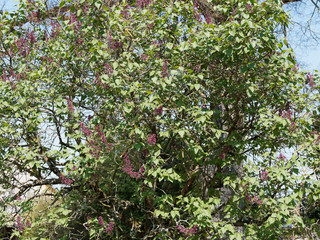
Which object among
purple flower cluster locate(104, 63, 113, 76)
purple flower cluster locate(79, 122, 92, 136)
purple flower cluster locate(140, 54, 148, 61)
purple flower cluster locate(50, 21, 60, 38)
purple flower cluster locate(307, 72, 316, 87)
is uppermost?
purple flower cluster locate(50, 21, 60, 38)

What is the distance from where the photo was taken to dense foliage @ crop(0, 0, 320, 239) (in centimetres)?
428

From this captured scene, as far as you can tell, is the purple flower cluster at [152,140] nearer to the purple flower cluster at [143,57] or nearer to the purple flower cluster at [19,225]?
the purple flower cluster at [143,57]

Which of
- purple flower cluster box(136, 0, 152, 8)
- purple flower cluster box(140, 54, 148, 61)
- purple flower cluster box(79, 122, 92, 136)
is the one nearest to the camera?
purple flower cluster box(79, 122, 92, 136)

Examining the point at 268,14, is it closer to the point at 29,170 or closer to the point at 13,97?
the point at 13,97

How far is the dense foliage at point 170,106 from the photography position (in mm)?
4277

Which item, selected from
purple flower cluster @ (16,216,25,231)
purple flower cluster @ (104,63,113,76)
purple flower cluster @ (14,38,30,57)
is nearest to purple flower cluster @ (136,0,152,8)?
purple flower cluster @ (104,63,113,76)

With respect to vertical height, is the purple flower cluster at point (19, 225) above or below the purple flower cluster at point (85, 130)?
below

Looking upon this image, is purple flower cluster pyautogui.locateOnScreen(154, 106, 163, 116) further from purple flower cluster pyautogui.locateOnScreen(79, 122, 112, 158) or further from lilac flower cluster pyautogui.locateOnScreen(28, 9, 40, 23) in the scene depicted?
lilac flower cluster pyautogui.locateOnScreen(28, 9, 40, 23)

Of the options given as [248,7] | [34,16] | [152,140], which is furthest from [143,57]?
[34,16]

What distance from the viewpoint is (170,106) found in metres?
4.91

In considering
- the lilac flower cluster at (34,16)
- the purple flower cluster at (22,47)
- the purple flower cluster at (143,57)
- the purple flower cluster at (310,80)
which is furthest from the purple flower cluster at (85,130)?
the purple flower cluster at (310,80)

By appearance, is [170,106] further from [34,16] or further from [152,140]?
[34,16]

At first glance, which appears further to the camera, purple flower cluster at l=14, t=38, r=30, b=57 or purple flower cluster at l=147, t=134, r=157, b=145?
purple flower cluster at l=14, t=38, r=30, b=57

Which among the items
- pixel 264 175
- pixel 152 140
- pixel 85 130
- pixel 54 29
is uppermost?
pixel 54 29
